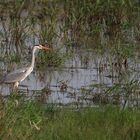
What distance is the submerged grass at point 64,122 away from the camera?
6.77m

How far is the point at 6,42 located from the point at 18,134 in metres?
6.35

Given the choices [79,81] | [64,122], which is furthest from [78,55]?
[64,122]

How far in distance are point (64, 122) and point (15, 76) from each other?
8.17 feet

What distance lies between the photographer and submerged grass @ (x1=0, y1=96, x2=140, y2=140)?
22.2 feet

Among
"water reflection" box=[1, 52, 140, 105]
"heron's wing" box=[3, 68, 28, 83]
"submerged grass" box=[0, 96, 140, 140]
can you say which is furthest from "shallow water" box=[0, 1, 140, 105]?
"submerged grass" box=[0, 96, 140, 140]

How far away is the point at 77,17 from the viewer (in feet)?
45.0

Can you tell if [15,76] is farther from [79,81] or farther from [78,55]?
[78,55]

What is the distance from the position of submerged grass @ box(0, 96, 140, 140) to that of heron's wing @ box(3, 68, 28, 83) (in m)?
1.53

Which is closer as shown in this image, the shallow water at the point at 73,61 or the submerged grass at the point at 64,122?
the submerged grass at the point at 64,122

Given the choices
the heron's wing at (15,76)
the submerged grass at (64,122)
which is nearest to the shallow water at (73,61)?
the heron's wing at (15,76)

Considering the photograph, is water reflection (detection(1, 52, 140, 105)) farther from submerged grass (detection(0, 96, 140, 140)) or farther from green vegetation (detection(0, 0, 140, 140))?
submerged grass (detection(0, 96, 140, 140))

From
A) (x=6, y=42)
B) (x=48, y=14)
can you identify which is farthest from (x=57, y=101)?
(x=48, y=14)

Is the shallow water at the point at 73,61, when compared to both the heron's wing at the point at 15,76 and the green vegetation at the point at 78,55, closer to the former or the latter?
the green vegetation at the point at 78,55

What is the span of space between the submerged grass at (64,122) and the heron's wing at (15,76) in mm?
1529
